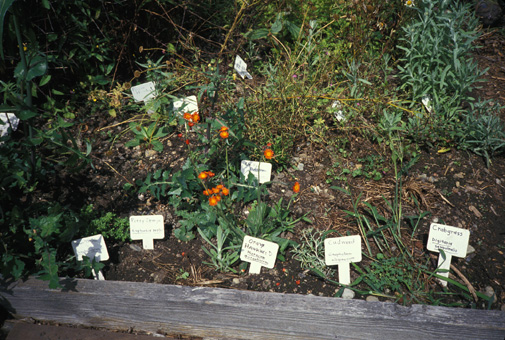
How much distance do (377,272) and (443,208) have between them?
0.60 m

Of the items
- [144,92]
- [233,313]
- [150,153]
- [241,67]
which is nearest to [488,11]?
[241,67]

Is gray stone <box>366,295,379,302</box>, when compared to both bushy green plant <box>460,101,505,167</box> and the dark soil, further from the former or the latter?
bushy green plant <box>460,101,505,167</box>

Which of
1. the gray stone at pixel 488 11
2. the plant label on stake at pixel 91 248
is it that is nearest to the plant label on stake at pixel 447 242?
the plant label on stake at pixel 91 248

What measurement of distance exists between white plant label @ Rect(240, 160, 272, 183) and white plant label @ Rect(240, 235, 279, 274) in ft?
1.24

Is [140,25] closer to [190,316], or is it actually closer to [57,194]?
[57,194]

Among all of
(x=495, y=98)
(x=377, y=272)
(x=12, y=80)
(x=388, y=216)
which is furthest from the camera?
(x=495, y=98)

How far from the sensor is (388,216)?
202 centimetres

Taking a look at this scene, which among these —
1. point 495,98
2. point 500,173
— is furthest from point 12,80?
point 495,98

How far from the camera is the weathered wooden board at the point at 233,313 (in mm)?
1525

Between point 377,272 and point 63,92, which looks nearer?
point 377,272

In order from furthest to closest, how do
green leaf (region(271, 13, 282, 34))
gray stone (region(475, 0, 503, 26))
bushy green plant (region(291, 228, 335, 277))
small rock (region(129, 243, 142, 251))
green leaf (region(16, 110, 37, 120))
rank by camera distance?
gray stone (region(475, 0, 503, 26)) → green leaf (region(271, 13, 282, 34)) → small rock (region(129, 243, 142, 251)) → bushy green plant (region(291, 228, 335, 277)) → green leaf (region(16, 110, 37, 120))

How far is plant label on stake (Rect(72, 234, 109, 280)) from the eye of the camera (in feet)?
5.93

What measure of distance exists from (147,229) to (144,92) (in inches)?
42.6

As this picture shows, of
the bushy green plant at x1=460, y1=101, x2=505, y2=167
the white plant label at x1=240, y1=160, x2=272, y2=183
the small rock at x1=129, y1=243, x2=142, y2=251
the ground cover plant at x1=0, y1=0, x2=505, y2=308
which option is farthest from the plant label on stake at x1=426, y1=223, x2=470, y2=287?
the small rock at x1=129, y1=243, x2=142, y2=251
